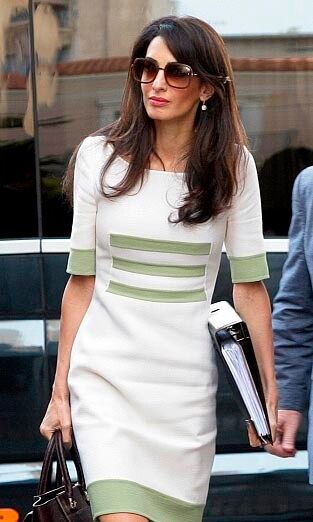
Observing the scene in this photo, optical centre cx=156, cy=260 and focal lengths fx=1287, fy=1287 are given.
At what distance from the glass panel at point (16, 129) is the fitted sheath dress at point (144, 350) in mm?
1284

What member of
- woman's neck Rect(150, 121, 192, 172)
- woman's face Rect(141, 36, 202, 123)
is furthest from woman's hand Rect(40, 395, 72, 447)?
woman's face Rect(141, 36, 202, 123)

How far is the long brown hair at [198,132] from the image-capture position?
10.6 ft

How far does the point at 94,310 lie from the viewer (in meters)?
3.24

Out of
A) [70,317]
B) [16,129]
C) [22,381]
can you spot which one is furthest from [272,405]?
[16,129]

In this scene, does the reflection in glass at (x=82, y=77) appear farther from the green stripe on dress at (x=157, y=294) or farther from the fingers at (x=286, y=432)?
the fingers at (x=286, y=432)

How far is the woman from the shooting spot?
316 centimetres

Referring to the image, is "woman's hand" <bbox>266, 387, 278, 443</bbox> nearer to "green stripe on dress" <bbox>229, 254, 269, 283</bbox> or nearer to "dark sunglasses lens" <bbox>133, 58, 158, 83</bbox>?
"green stripe on dress" <bbox>229, 254, 269, 283</bbox>

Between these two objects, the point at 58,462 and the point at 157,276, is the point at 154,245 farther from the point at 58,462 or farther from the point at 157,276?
the point at 58,462

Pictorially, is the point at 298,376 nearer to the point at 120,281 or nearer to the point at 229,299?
the point at 120,281

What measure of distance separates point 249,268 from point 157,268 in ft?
1.00

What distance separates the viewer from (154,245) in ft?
10.4

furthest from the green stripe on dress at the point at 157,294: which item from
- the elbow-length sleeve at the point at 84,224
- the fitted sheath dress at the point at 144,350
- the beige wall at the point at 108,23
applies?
the beige wall at the point at 108,23

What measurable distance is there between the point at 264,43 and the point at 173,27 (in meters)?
1.31

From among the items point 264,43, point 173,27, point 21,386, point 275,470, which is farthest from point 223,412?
point 173,27
